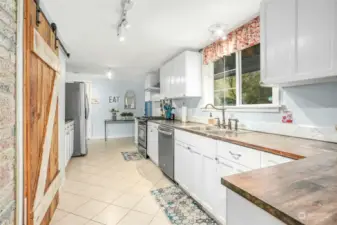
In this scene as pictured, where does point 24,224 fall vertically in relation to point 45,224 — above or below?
above

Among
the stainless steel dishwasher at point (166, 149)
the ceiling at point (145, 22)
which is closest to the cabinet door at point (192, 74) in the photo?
the ceiling at point (145, 22)

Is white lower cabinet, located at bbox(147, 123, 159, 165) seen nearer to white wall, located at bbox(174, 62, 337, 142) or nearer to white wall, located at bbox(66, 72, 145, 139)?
white wall, located at bbox(174, 62, 337, 142)

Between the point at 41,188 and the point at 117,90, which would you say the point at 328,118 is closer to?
the point at 41,188

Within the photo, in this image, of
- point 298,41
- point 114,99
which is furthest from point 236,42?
point 114,99

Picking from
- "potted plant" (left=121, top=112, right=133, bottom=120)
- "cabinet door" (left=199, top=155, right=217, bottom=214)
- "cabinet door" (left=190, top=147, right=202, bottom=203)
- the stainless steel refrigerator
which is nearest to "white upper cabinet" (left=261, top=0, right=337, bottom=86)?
"cabinet door" (left=199, top=155, right=217, bottom=214)

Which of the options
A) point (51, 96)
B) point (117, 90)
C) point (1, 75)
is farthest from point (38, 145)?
point (117, 90)

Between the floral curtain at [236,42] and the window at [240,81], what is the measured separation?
0.65 ft

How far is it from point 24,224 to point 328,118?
2471 mm

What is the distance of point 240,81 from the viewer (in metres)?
2.69

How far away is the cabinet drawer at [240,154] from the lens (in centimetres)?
142

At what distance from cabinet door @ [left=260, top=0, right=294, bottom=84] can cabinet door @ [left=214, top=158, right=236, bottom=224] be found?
847 mm

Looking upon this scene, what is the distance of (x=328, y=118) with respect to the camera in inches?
61.5

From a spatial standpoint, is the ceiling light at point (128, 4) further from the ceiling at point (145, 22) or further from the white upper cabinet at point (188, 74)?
the white upper cabinet at point (188, 74)

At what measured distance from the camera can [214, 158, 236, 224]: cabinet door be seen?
1681 mm
